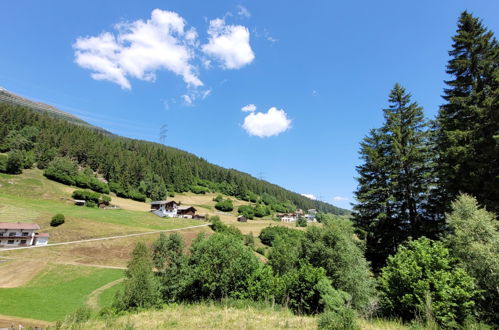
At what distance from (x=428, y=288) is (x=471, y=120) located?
1869cm

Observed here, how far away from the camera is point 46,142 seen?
113500 millimetres

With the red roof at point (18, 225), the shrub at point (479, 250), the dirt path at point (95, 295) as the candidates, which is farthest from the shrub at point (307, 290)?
the red roof at point (18, 225)

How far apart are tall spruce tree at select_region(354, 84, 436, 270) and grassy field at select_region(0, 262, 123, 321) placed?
3363 cm

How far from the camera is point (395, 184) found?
2403 centimetres

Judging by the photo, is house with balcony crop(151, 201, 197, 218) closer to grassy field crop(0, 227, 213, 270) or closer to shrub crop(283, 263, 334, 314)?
grassy field crop(0, 227, 213, 270)

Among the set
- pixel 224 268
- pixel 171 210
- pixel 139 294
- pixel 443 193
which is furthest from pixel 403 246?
pixel 171 210

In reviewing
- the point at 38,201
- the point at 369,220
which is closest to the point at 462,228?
the point at 369,220

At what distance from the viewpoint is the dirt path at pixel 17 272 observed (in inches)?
1228

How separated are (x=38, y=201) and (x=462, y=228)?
300 ft

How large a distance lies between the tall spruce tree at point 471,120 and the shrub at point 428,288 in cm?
1216

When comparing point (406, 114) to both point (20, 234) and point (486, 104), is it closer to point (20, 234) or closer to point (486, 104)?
point (486, 104)

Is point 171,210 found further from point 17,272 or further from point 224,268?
point 224,268

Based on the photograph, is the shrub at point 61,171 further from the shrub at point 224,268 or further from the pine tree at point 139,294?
the shrub at point 224,268

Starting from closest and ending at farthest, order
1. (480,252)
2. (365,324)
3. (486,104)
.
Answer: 1. (365,324)
2. (480,252)
3. (486,104)
